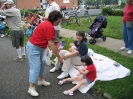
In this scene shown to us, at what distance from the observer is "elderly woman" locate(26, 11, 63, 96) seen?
3.72m

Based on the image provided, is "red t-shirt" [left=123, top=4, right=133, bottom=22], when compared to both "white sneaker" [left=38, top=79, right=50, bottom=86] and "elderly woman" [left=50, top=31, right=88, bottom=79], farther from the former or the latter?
"white sneaker" [left=38, top=79, right=50, bottom=86]

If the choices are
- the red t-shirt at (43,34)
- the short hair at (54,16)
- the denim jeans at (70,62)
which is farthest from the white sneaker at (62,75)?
the short hair at (54,16)

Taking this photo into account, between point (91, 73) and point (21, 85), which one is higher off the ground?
point (91, 73)

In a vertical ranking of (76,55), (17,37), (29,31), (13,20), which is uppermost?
(13,20)

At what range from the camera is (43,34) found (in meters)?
3.83

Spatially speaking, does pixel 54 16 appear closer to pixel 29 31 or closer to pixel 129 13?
pixel 129 13

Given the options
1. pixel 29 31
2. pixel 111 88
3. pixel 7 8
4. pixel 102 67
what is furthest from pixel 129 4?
pixel 29 31

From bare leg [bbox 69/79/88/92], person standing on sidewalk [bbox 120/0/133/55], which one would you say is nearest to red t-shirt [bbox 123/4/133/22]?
person standing on sidewalk [bbox 120/0/133/55]

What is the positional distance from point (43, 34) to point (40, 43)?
22cm

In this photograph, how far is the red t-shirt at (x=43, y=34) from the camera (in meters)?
3.69

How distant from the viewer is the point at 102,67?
5.00 m

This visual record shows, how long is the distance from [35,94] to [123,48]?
13.5 feet

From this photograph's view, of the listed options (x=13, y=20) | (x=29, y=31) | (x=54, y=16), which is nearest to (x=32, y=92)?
(x=54, y=16)

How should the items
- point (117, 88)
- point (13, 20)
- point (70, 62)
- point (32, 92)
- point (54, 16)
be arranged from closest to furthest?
1. point (54, 16)
2. point (32, 92)
3. point (117, 88)
4. point (70, 62)
5. point (13, 20)
